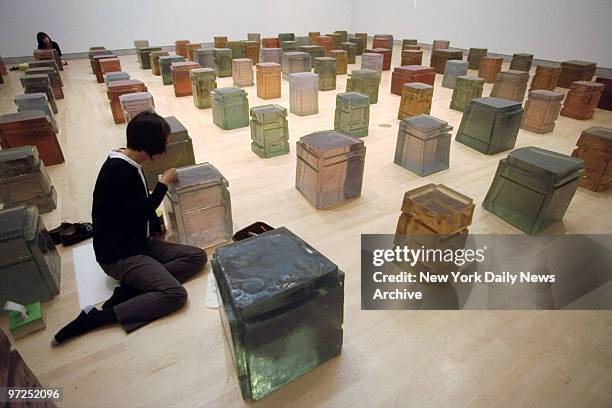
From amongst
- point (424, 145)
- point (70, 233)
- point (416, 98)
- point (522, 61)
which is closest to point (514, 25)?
point (522, 61)

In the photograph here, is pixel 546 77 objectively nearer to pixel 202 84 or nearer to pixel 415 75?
pixel 415 75

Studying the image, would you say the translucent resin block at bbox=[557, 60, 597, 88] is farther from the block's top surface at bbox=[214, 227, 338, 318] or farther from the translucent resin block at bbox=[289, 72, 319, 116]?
the block's top surface at bbox=[214, 227, 338, 318]

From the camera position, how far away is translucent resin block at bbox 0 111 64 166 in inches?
137

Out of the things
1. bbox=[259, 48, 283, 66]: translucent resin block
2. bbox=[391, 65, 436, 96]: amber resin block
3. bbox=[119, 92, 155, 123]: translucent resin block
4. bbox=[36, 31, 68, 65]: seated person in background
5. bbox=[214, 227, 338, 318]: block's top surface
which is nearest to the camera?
bbox=[214, 227, 338, 318]: block's top surface

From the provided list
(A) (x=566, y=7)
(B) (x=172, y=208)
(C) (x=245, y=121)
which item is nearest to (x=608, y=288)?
(B) (x=172, y=208)

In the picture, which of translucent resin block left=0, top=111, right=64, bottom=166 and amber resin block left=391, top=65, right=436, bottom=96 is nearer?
translucent resin block left=0, top=111, right=64, bottom=166

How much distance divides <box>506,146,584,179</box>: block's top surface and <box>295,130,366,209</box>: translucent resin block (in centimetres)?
125

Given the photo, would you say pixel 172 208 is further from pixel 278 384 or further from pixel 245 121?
pixel 245 121

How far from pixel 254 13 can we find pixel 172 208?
12.1 m

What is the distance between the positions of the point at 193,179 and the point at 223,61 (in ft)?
22.9

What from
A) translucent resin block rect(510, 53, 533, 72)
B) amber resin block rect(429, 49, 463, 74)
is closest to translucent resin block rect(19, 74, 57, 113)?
amber resin block rect(429, 49, 463, 74)

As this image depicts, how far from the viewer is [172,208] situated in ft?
7.86

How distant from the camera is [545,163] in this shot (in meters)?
2.62

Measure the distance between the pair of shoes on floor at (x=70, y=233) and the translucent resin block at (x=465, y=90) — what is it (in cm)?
551
